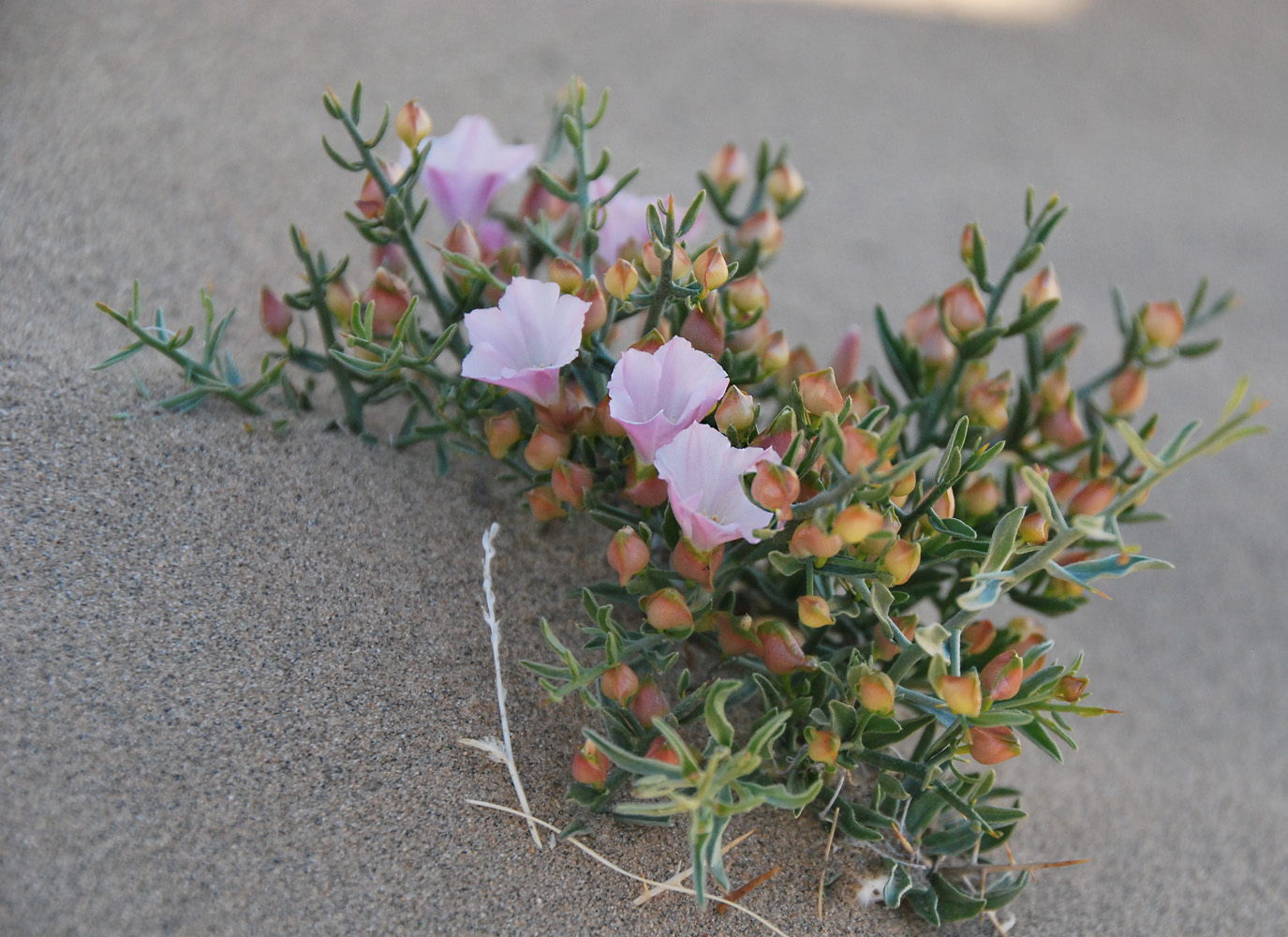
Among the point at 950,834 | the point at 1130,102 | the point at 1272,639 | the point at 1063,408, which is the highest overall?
the point at 1130,102

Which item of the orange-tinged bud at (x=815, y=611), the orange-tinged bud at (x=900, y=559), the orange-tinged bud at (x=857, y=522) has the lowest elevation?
the orange-tinged bud at (x=815, y=611)

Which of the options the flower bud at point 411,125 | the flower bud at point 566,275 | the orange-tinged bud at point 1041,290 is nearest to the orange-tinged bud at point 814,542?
the flower bud at point 566,275

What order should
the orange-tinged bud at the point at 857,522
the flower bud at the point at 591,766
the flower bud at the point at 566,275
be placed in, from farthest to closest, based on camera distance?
the flower bud at the point at 566,275
the flower bud at the point at 591,766
the orange-tinged bud at the point at 857,522

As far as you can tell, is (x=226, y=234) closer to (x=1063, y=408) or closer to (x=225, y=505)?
(x=225, y=505)

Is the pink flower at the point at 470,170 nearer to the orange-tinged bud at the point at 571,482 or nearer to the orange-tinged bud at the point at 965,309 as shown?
the orange-tinged bud at the point at 571,482

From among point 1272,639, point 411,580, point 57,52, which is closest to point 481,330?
point 411,580

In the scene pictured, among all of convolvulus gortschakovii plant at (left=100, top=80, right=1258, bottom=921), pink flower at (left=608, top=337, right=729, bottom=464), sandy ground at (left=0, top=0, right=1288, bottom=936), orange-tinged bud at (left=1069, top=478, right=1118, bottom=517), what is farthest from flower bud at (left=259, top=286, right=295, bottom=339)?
orange-tinged bud at (left=1069, top=478, right=1118, bottom=517)
